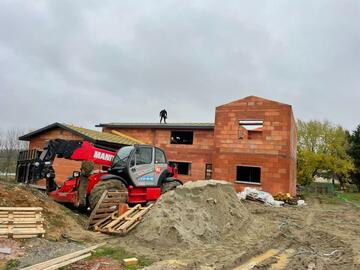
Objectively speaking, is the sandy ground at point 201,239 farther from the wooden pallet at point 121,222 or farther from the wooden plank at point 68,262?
the wooden pallet at point 121,222

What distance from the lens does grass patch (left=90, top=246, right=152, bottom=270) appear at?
23.1ft

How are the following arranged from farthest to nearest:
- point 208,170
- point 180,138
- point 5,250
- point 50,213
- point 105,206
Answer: point 180,138
point 208,170
point 105,206
point 50,213
point 5,250

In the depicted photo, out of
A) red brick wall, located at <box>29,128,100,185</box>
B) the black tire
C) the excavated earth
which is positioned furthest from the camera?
red brick wall, located at <box>29,128,100,185</box>

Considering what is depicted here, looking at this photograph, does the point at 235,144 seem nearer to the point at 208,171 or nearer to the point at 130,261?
the point at 208,171

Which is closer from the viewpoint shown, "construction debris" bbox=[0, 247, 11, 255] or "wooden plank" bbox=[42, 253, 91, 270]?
"wooden plank" bbox=[42, 253, 91, 270]

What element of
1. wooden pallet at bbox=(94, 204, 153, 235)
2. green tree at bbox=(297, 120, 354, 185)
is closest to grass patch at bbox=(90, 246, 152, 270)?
wooden pallet at bbox=(94, 204, 153, 235)

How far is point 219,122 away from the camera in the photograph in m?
24.8

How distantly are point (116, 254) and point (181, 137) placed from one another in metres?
21.1

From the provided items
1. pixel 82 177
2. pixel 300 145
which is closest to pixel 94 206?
pixel 82 177

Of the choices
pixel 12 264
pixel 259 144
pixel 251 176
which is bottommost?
pixel 12 264

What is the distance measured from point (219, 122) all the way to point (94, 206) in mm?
15236

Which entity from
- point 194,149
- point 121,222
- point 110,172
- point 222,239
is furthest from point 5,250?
point 194,149

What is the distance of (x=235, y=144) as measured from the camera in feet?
78.7

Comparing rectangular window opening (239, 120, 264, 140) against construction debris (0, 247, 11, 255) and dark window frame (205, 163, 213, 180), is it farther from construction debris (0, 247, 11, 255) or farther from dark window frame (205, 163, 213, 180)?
construction debris (0, 247, 11, 255)
